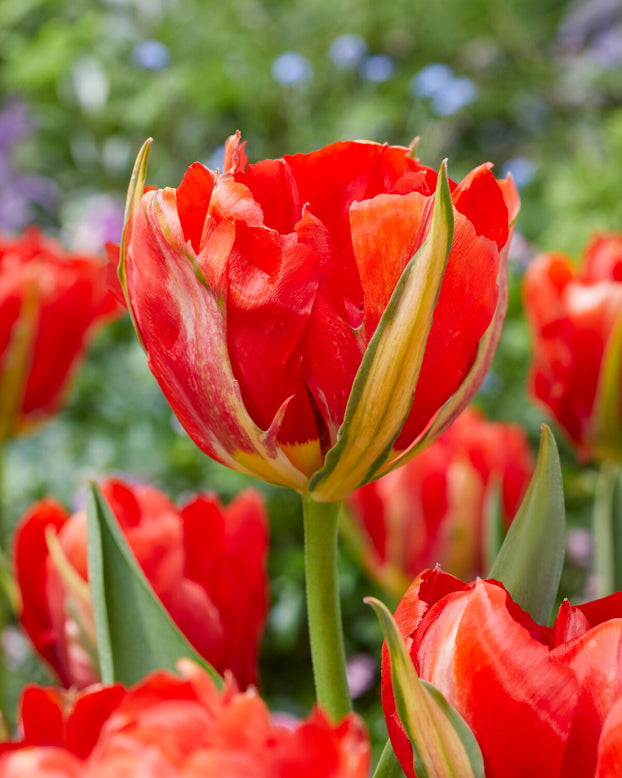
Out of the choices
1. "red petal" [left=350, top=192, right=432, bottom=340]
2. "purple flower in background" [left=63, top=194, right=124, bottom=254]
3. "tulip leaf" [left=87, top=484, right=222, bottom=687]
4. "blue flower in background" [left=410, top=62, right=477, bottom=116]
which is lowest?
"tulip leaf" [left=87, top=484, right=222, bottom=687]

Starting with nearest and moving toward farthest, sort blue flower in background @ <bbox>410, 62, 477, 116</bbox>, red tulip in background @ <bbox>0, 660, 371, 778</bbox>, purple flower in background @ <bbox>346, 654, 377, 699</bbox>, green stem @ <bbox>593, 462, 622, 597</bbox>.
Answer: red tulip in background @ <bbox>0, 660, 371, 778</bbox> → green stem @ <bbox>593, 462, 622, 597</bbox> → purple flower in background @ <bbox>346, 654, 377, 699</bbox> → blue flower in background @ <bbox>410, 62, 477, 116</bbox>

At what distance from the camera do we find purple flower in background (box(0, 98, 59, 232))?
3094mm

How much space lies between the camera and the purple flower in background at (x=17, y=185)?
3094 mm

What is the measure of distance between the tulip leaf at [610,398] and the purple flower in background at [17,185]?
2664mm

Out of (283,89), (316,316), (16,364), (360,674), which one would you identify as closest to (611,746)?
(316,316)

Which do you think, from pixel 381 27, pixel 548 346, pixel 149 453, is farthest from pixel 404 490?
pixel 381 27

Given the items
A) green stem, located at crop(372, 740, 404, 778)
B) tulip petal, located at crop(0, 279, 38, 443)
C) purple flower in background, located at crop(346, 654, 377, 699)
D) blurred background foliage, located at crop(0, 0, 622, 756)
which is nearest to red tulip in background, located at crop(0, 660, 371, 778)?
green stem, located at crop(372, 740, 404, 778)

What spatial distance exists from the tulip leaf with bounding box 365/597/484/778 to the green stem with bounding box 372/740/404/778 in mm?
42

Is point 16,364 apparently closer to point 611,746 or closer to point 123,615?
point 123,615

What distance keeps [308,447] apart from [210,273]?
62 mm

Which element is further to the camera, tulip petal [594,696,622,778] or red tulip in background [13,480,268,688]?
red tulip in background [13,480,268,688]

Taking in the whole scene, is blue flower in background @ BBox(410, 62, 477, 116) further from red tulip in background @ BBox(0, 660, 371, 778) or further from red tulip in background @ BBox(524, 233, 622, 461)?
red tulip in background @ BBox(0, 660, 371, 778)

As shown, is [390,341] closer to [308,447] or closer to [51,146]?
[308,447]

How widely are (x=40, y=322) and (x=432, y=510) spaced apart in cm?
35
